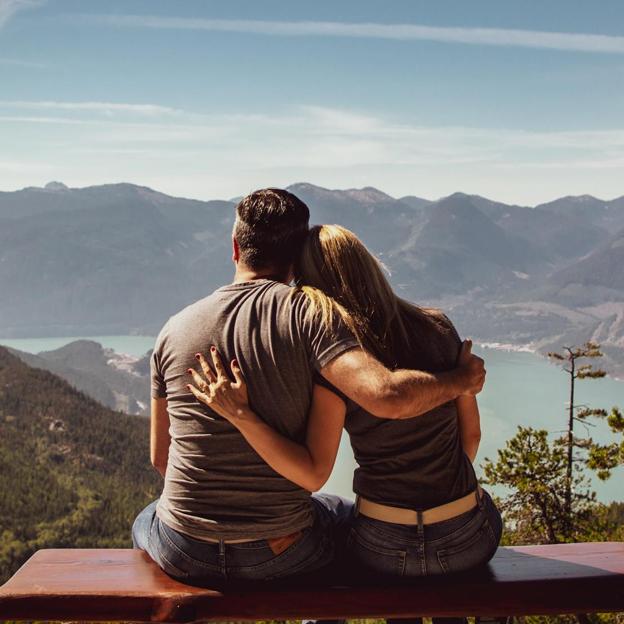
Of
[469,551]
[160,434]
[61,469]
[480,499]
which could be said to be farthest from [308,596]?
[61,469]

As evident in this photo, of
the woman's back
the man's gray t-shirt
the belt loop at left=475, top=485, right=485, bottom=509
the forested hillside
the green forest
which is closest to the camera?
the man's gray t-shirt

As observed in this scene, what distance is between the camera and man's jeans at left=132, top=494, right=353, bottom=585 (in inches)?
97.6

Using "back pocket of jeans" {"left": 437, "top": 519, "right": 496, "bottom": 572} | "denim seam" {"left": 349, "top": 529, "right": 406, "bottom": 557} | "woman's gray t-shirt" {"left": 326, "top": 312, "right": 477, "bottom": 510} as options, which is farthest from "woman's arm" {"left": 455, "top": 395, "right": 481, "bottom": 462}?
"denim seam" {"left": 349, "top": 529, "right": 406, "bottom": 557}

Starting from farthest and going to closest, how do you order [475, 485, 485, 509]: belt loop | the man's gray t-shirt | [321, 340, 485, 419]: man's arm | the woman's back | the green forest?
the green forest, [475, 485, 485, 509]: belt loop, the woman's back, the man's gray t-shirt, [321, 340, 485, 419]: man's arm

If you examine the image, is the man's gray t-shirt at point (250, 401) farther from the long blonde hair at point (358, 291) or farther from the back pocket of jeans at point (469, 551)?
the back pocket of jeans at point (469, 551)

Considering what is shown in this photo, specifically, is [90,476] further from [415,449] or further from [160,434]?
[415,449]

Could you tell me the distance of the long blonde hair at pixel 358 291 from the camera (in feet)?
7.62

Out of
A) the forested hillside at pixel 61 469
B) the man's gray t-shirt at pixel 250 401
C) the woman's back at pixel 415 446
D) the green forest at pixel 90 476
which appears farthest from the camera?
the forested hillside at pixel 61 469

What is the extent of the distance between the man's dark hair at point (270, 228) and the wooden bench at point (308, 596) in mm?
1059

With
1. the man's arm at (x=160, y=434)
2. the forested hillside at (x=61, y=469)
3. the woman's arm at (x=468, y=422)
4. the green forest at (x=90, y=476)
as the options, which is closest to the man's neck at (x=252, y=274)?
the man's arm at (x=160, y=434)

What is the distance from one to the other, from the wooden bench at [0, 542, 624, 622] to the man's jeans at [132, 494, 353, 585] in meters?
0.05

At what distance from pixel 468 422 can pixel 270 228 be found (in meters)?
0.96

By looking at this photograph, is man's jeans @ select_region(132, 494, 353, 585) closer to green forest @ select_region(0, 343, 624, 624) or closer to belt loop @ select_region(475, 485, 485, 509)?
belt loop @ select_region(475, 485, 485, 509)

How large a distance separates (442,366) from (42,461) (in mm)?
111788
